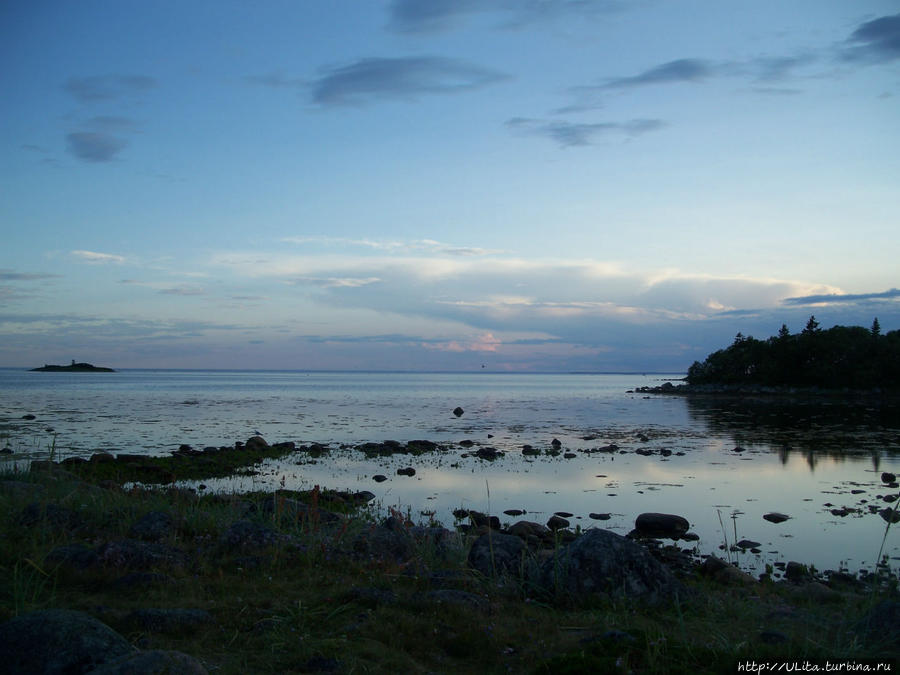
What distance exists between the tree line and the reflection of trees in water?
2172cm

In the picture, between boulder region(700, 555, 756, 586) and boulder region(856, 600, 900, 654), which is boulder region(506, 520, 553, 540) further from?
boulder region(856, 600, 900, 654)

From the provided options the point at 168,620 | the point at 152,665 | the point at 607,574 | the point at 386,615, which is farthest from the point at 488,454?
the point at 152,665

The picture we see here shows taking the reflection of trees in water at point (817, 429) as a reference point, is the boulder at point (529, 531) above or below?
above

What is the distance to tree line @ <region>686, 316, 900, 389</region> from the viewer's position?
79.4 m

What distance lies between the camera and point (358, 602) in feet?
22.1

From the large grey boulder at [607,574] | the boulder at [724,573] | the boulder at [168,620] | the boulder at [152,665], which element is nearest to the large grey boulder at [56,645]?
the boulder at [152,665]

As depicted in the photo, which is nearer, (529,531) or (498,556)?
(498,556)

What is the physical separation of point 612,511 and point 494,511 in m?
3.44

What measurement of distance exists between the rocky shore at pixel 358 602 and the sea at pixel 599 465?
3023mm

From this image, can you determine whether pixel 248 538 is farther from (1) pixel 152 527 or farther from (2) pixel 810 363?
(2) pixel 810 363

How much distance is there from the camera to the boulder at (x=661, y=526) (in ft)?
49.7

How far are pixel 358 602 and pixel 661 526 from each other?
1075cm

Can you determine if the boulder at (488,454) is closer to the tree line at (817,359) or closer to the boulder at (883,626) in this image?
the boulder at (883,626)

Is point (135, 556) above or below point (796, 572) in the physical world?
above
